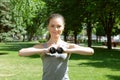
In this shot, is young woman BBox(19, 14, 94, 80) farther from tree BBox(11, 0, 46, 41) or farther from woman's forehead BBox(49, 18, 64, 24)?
tree BBox(11, 0, 46, 41)

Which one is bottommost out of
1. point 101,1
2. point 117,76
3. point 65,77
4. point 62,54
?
point 117,76

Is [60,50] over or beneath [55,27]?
beneath

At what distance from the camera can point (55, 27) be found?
380 cm

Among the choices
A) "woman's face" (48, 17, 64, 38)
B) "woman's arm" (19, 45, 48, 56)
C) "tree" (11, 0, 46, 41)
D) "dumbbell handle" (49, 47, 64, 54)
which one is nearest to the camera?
"dumbbell handle" (49, 47, 64, 54)

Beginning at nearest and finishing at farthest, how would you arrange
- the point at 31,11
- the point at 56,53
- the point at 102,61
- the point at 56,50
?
the point at 56,50 → the point at 56,53 → the point at 102,61 → the point at 31,11

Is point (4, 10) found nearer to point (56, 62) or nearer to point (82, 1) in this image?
point (82, 1)

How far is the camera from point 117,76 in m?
15.9

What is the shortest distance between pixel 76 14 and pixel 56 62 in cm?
3752

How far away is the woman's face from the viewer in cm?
379

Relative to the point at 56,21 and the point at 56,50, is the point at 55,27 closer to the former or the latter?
the point at 56,21

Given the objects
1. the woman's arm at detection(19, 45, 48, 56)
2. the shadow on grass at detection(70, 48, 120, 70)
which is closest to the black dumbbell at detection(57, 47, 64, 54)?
the woman's arm at detection(19, 45, 48, 56)

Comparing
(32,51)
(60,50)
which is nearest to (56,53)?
(60,50)

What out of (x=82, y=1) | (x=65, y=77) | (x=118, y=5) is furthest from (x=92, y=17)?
(x=65, y=77)

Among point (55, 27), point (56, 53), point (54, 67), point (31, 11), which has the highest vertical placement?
point (31, 11)
